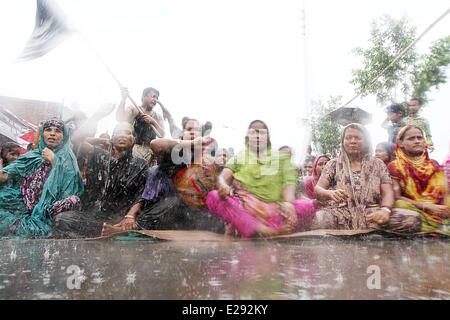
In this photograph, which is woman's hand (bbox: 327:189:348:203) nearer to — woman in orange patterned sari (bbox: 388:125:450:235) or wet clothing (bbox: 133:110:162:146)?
woman in orange patterned sari (bbox: 388:125:450:235)

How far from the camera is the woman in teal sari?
13.5ft

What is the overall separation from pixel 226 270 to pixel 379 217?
2.18m

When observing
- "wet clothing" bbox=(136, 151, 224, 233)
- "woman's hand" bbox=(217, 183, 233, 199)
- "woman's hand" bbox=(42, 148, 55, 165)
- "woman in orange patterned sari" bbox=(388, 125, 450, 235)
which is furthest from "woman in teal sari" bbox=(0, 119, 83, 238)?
"woman in orange patterned sari" bbox=(388, 125, 450, 235)

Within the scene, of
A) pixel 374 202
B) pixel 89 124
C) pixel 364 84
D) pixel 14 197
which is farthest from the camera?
pixel 364 84

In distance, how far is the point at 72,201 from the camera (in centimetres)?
418

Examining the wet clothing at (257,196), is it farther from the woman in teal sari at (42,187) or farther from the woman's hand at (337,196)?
the woman in teal sari at (42,187)

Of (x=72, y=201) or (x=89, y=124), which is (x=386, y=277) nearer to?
(x=72, y=201)

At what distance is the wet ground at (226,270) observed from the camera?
1.95 m

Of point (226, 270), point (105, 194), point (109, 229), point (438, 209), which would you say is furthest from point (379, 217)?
point (105, 194)

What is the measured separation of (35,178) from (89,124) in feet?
3.07

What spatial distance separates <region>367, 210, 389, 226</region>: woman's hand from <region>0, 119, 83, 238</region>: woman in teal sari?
332 cm

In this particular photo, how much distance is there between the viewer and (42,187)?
4.28 m

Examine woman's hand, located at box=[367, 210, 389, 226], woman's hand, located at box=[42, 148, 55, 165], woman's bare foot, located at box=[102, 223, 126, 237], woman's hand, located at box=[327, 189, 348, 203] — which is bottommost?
woman's bare foot, located at box=[102, 223, 126, 237]
